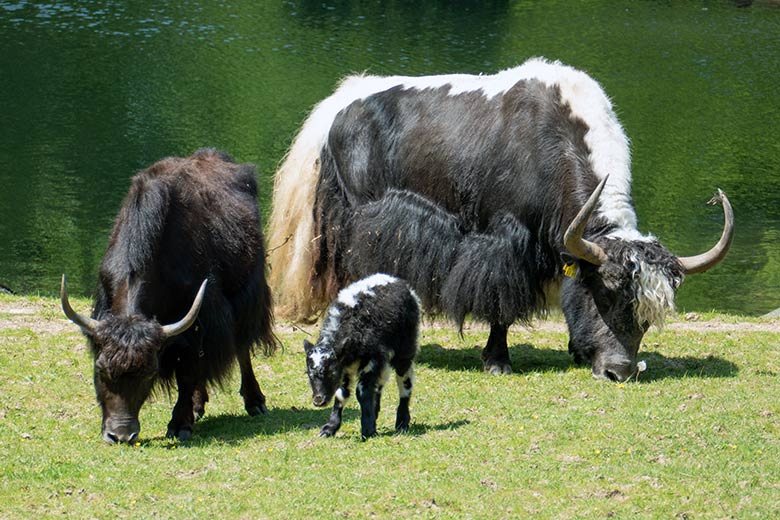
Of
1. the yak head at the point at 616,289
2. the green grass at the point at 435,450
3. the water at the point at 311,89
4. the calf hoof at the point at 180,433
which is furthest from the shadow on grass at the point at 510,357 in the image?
the water at the point at 311,89

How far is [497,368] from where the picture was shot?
1043 centimetres

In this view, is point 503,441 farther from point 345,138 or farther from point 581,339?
point 345,138

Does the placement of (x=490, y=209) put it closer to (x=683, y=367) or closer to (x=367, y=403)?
(x=683, y=367)

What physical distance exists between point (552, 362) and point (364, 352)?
12.8ft

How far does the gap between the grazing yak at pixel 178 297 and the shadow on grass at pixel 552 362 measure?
8.42 ft

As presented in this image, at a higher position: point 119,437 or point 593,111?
point 593,111

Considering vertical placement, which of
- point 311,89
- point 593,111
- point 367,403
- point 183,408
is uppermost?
point 593,111

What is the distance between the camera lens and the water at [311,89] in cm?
1994

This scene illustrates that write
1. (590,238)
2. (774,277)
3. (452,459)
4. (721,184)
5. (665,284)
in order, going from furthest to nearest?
1. (721,184)
2. (774,277)
3. (590,238)
4. (665,284)
5. (452,459)

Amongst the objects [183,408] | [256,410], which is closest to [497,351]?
→ [256,410]

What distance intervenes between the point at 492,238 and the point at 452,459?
12.8 ft

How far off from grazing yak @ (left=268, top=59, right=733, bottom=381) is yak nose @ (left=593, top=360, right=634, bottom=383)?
0.04ft

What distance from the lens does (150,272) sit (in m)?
7.88

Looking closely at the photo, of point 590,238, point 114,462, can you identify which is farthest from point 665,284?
point 114,462
